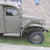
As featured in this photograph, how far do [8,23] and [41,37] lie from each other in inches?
71.5

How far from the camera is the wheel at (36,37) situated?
20.7ft

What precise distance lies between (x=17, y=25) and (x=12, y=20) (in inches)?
14.3

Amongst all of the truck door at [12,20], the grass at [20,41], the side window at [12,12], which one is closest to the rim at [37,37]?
the grass at [20,41]

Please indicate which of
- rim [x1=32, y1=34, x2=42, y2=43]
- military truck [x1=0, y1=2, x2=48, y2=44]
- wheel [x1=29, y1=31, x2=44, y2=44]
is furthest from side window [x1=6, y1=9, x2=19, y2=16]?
rim [x1=32, y1=34, x2=42, y2=43]

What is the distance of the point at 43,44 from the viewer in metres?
6.32

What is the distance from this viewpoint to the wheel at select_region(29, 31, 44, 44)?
20.7ft

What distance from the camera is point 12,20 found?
256 inches

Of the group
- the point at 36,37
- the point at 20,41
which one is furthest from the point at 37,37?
the point at 20,41

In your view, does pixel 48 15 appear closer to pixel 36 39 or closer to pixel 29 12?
pixel 29 12

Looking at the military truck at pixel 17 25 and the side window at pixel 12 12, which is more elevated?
the side window at pixel 12 12

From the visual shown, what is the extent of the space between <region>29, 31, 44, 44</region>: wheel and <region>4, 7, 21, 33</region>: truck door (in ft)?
2.58

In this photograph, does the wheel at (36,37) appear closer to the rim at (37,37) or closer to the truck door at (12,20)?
the rim at (37,37)

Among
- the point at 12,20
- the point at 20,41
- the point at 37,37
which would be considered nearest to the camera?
the point at 37,37

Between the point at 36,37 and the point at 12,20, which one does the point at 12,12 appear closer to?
the point at 12,20
